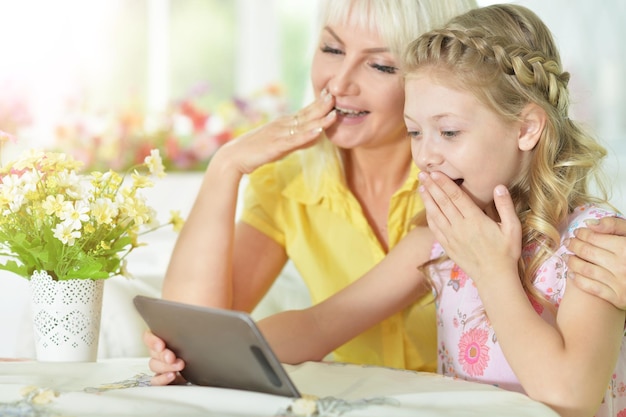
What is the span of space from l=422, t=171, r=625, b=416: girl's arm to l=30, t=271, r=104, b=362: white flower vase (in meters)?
0.73

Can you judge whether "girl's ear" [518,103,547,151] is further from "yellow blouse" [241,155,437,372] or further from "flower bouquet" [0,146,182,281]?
"flower bouquet" [0,146,182,281]

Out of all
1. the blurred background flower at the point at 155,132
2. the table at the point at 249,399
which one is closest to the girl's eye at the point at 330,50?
the table at the point at 249,399

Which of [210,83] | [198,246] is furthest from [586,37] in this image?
[198,246]

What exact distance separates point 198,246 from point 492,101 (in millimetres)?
883

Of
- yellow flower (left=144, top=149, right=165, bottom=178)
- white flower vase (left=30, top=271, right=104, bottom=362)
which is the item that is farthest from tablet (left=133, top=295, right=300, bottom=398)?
yellow flower (left=144, top=149, right=165, bottom=178)

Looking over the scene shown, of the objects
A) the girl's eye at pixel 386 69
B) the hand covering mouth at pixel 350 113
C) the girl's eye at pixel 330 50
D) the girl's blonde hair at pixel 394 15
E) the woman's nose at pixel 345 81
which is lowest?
the hand covering mouth at pixel 350 113

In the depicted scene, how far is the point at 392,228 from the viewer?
8.18 feet

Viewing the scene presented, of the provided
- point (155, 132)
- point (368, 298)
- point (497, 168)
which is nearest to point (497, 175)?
point (497, 168)

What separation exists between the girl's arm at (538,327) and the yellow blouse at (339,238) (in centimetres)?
64

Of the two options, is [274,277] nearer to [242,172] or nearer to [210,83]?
[242,172]

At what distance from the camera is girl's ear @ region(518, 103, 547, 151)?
188 cm

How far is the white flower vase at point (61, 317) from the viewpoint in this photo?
185 cm

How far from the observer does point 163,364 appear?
63.9 inches

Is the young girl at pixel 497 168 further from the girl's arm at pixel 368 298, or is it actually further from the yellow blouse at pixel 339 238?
the yellow blouse at pixel 339 238
